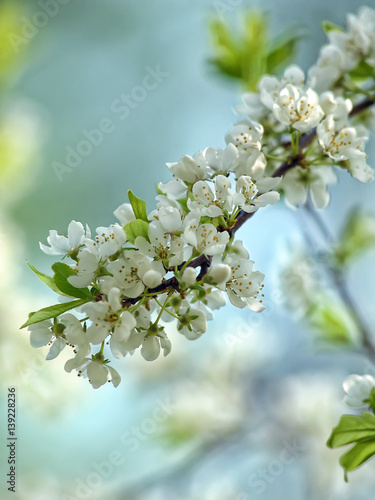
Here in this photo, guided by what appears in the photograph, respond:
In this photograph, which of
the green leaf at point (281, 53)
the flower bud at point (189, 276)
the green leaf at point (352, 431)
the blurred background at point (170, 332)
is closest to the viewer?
the flower bud at point (189, 276)

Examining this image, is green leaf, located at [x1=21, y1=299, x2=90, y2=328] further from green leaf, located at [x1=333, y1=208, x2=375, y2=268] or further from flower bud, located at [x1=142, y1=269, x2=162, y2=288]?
green leaf, located at [x1=333, y1=208, x2=375, y2=268]

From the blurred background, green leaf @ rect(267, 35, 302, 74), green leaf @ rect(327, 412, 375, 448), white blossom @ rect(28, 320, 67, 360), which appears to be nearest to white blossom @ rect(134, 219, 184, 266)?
white blossom @ rect(28, 320, 67, 360)

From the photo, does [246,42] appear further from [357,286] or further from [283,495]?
[283,495]

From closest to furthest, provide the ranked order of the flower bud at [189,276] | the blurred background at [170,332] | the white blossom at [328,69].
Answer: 1. the flower bud at [189,276]
2. the white blossom at [328,69]
3. the blurred background at [170,332]

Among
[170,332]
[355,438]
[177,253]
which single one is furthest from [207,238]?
[170,332]

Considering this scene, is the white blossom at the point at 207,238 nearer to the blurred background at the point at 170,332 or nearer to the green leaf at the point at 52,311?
the green leaf at the point at 52,311

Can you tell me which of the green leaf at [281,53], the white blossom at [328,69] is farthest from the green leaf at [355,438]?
the green leaf at [281,53]
